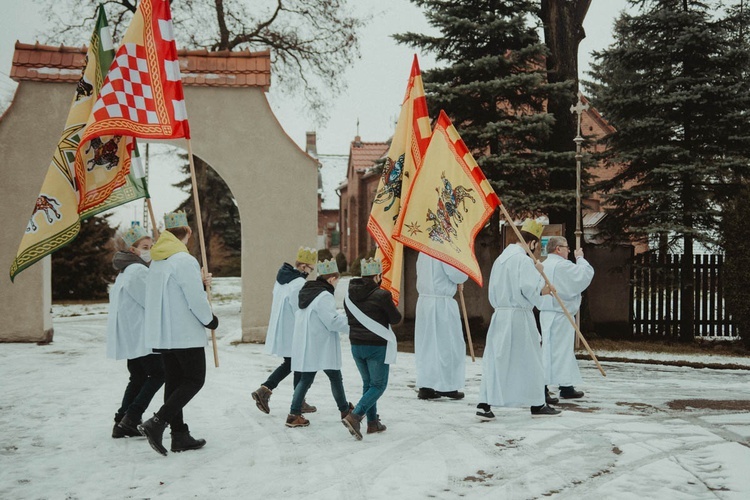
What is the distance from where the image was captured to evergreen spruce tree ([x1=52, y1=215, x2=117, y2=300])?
93.4 feet

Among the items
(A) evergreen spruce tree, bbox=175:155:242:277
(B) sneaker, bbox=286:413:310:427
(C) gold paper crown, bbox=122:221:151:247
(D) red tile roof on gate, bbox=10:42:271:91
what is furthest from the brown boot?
(A) evergreen spruce tree, bbox=175:155:242:277

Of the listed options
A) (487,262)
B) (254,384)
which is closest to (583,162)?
(487,262)

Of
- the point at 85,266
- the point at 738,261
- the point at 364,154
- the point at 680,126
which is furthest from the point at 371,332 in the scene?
the point at 364,154

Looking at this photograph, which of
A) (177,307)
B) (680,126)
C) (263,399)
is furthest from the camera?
(680,126)

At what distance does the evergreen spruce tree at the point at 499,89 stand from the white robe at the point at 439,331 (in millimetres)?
5560

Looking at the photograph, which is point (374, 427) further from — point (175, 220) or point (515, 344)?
point (175, 220)

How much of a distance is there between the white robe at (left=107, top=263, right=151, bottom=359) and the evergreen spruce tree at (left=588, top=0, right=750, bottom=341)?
1098cm

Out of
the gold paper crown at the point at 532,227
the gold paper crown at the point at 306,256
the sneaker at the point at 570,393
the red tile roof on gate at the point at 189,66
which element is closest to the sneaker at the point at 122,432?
the gold paper crown at the point at 306,256

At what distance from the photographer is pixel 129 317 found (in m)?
6.87

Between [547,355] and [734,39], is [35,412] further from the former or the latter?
Result: [734,39]

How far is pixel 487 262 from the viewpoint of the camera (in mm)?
16766

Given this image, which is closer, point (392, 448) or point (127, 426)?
point (392, 448)

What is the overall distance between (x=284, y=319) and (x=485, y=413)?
2396mm

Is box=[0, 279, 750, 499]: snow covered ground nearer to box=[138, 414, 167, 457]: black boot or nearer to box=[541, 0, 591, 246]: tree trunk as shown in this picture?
box=[138, 414, 167, 457]: black boot
